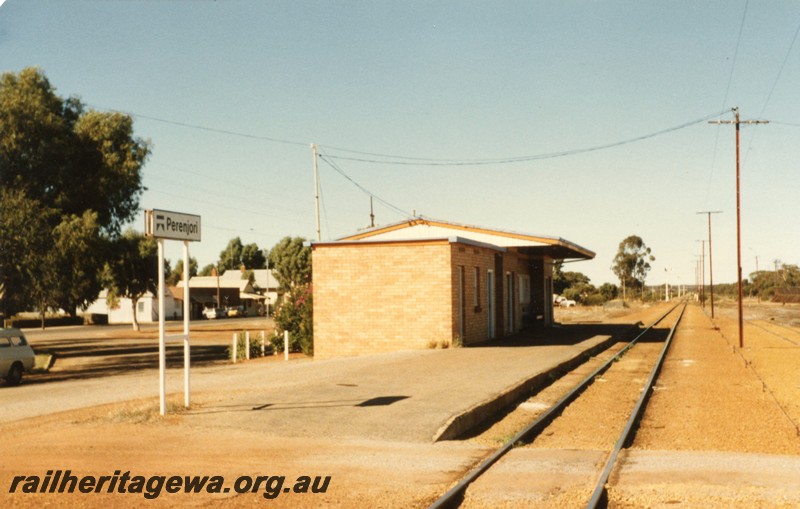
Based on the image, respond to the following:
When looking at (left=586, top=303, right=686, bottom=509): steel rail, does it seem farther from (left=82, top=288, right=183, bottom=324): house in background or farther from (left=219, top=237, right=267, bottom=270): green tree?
(left=219, top=237, right=267, bottom=270): green tree

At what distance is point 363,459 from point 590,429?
4.04 meters

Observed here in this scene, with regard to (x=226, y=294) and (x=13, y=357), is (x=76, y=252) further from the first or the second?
(x=226, y=294)

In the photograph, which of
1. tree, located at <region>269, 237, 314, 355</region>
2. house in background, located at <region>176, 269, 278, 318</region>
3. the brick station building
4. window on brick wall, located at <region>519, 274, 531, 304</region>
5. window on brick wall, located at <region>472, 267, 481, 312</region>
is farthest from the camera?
house in background, located at <region>176, 269, 278, 318</region>

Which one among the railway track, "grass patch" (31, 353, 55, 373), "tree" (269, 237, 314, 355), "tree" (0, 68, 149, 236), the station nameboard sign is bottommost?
"grass patch" (31, 353, 55, 373)

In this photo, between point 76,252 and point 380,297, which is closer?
point 380,297

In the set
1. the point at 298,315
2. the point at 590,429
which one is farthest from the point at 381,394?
the point at 298,315

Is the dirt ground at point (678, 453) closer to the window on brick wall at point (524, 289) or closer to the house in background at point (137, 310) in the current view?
the window on brick wall at point (524, 289)

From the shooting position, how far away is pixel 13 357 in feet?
65.1

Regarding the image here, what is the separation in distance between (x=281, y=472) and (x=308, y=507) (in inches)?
43.1

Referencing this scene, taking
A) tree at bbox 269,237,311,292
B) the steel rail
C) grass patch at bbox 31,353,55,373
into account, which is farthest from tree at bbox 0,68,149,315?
tree at bbox 269,237,311,292

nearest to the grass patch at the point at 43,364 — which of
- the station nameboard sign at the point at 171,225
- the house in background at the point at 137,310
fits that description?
the station nameboard sign at the point at 171,225

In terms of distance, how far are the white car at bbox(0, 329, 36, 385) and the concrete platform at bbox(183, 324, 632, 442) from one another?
576 centimetres

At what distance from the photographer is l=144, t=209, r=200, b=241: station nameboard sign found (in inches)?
382

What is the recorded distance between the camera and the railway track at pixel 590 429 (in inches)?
256
